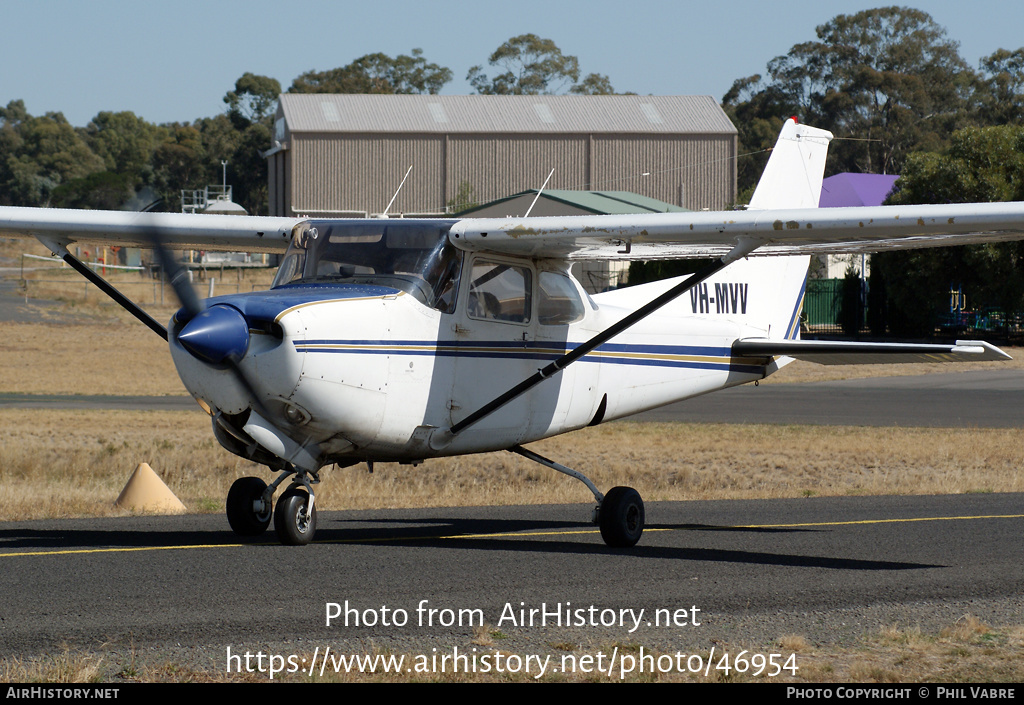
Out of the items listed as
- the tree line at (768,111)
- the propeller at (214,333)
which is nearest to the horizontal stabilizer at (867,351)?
the propeller at (214,333)

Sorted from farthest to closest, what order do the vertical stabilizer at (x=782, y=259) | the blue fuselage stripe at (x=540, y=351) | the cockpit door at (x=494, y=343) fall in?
the vertical stabilizer at (x=782, y=259), the cockpit door at (x=494, y=343), the blue fuselage stripe at (x=540, y=351)

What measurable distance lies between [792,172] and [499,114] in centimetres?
6794

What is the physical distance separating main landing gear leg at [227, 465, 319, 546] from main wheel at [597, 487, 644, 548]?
240cm

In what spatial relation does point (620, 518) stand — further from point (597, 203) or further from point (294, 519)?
point (597, 203)

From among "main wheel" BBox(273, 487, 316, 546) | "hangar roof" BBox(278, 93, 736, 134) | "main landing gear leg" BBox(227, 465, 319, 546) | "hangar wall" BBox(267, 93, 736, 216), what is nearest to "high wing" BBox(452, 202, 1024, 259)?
"main landing gear leg" BBox(227, 465, 319, 546)

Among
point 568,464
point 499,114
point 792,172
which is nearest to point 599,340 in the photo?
point 792,172

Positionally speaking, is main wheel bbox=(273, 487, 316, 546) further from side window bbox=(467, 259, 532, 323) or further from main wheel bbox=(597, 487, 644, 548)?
main wheel bbox=(597, 487, 644, 548)

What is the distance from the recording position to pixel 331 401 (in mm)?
8336

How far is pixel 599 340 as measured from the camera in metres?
9.62

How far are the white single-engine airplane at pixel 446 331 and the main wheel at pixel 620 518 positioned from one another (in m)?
0.02

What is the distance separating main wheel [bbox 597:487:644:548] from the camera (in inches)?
388

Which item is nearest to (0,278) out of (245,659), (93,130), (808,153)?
(808,153)

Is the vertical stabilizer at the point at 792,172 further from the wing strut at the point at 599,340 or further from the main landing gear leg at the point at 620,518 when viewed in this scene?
the main landing gear leg at the point at 620,518

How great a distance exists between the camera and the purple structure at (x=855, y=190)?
61500 millimetres
